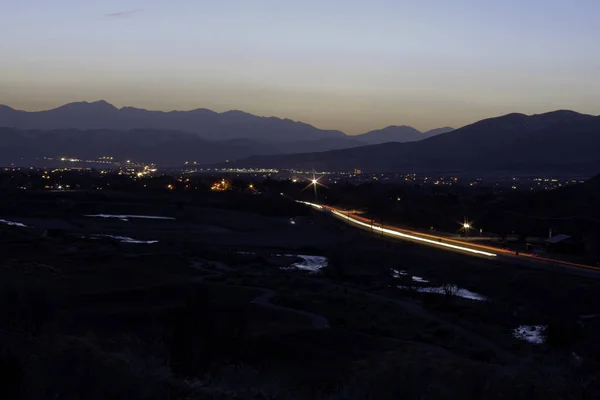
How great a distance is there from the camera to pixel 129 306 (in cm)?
2616

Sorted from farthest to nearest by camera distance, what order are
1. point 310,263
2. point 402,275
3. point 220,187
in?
point 220,187, point 310,263, point 402,275

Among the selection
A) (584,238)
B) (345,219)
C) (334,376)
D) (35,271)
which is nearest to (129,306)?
(35,271)

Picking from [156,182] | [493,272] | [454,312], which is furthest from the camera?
[156,182]

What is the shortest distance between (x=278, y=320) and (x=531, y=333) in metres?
9.00

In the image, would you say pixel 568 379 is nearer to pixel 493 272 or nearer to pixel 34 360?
pixel 34 360

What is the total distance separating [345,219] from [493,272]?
34.0 meters

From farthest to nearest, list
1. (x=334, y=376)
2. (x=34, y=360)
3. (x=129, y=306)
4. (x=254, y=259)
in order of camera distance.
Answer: (x=254, y=259) → (x=129, y=306) → (x=334, y=376) → (x=34, y=360)

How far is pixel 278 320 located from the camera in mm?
24828

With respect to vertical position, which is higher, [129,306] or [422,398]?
[422,398]

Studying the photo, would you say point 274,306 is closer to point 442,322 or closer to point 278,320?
point 278,320

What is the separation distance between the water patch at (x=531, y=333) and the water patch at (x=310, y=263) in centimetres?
1685

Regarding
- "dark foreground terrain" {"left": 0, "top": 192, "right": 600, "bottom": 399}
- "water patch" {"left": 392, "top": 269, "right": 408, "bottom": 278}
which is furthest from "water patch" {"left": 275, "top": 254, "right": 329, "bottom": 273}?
"water patch" {"left": 392, "top": 269, "right": 408, "bottom": 278}

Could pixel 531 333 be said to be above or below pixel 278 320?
below

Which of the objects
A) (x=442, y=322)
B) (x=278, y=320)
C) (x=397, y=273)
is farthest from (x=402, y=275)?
(x=278, y=320)
